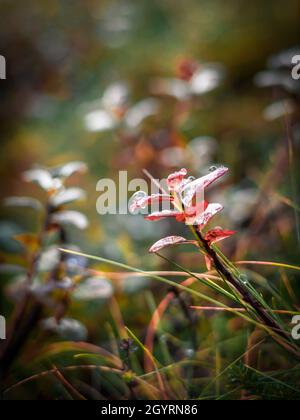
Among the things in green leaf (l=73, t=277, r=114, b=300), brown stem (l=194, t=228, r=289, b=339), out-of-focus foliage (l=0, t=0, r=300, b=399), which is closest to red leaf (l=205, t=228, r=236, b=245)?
brown stem (l=194, t=228, r=289, b=339)

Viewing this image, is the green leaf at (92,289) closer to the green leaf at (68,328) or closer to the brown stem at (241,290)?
the green leaf at (68,328)

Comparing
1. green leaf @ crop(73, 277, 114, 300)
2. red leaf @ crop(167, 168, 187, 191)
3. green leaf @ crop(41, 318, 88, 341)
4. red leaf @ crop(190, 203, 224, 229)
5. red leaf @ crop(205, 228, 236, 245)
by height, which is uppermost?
red leaf @ crop(167, 168, 187, 191)

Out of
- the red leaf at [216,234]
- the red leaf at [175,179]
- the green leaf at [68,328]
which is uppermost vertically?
the red leaf at [175,179]

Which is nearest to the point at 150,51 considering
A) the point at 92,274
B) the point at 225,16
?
the point at 225,16

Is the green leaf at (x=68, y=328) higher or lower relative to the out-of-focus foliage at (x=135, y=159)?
lower

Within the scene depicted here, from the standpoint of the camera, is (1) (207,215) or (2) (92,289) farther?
(2) (92,289)

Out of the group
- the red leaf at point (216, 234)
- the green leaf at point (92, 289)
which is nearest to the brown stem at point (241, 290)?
the red leaf at point (216, 234)

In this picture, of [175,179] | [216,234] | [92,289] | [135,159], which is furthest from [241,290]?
[135,159]

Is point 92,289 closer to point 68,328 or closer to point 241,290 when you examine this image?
point 68,328

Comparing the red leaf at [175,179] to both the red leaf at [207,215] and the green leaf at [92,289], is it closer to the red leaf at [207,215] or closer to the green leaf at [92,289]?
the red leaf at [207,215]

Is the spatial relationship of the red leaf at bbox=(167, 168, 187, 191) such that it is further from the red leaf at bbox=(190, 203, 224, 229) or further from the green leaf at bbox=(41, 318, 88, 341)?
the green leaf at bbox=(41, 318, 88, 341)

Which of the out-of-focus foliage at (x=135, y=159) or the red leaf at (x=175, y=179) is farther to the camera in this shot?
the out-of-focus foliage at (x=135, y=159)

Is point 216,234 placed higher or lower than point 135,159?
lower
